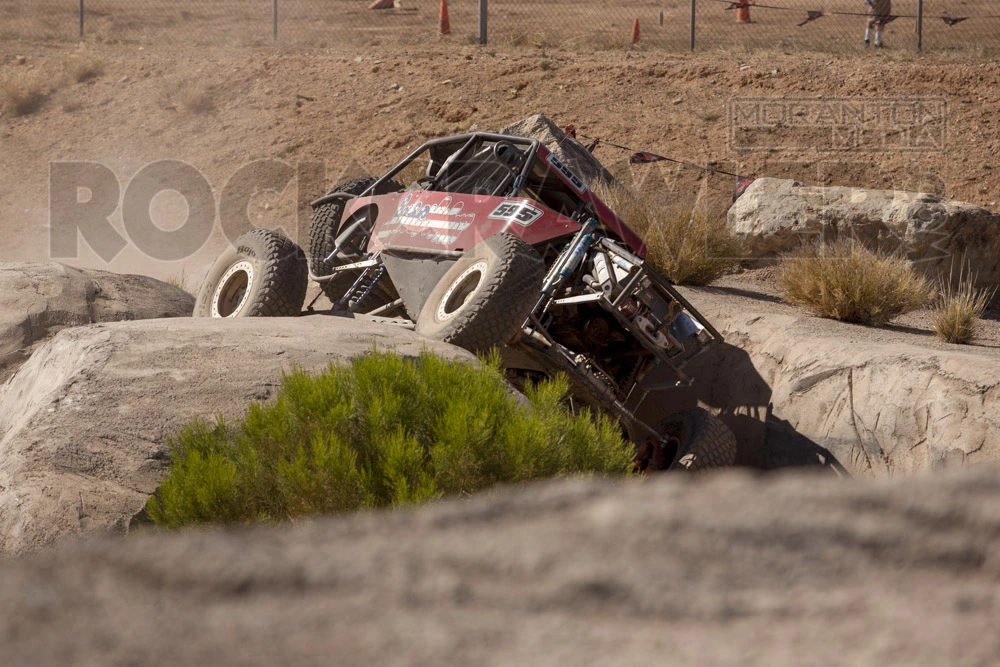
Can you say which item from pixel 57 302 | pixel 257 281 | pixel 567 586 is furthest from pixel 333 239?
pixel 567 586

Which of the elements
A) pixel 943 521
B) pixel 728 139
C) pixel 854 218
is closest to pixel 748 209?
pixel 854 218

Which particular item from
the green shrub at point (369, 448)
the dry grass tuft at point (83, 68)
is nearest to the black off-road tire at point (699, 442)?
the green shrub at point (369, 448)

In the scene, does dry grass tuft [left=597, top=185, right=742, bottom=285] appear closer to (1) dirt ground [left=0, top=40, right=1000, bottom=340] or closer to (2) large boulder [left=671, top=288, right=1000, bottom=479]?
(2) large boulder [left=671, top=288, right=1000, bottom=479]

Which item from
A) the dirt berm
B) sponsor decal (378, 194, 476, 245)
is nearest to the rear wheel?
sponsor decal (378, 194, 476, 245)

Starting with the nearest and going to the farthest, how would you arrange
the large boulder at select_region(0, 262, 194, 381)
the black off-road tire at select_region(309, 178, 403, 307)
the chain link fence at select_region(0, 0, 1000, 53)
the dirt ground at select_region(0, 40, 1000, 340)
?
Answer: the large boulder at select_region(0, 262, 194, 381), the black off-road tire at select_region(309, 178, 403, 307), the dirt ground at select_region(0, 40, 1000, 340), the chain link fence at select_region(0, 0, 1000, 53)

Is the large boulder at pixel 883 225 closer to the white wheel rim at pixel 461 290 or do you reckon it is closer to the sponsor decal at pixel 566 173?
the sponsor decal at pixel 566 173

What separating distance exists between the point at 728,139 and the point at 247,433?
1507cm

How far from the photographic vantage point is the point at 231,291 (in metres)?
9.12

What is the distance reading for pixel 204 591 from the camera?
1173mm

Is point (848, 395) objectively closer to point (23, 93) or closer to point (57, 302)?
point (57, 302)

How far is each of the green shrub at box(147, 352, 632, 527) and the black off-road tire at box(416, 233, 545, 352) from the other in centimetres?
201

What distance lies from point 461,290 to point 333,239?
307 cm

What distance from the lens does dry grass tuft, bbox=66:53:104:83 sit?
22.9 m

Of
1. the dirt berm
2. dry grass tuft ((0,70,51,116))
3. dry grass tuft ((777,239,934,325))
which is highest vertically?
A: dry grass tuft ((0,70,51,116))
